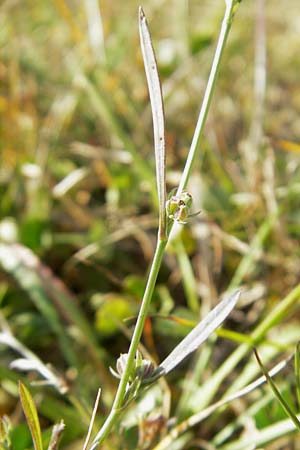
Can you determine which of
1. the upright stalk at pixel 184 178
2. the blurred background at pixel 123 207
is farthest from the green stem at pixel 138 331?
the blurred background at pixel 123 207

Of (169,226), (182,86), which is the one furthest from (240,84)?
(169,226)

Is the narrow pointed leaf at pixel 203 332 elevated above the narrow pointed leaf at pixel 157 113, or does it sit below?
below

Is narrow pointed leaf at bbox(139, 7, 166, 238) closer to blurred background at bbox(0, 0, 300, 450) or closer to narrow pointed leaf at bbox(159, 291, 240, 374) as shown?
narrow pointed leaf at bbox(159, 291, 240, 374)

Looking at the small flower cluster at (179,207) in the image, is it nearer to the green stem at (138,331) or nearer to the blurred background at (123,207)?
the green stem at (138,331)

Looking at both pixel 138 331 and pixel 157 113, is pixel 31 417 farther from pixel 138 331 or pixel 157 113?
pixel 157 113

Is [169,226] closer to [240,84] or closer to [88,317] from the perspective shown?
[88,317]
